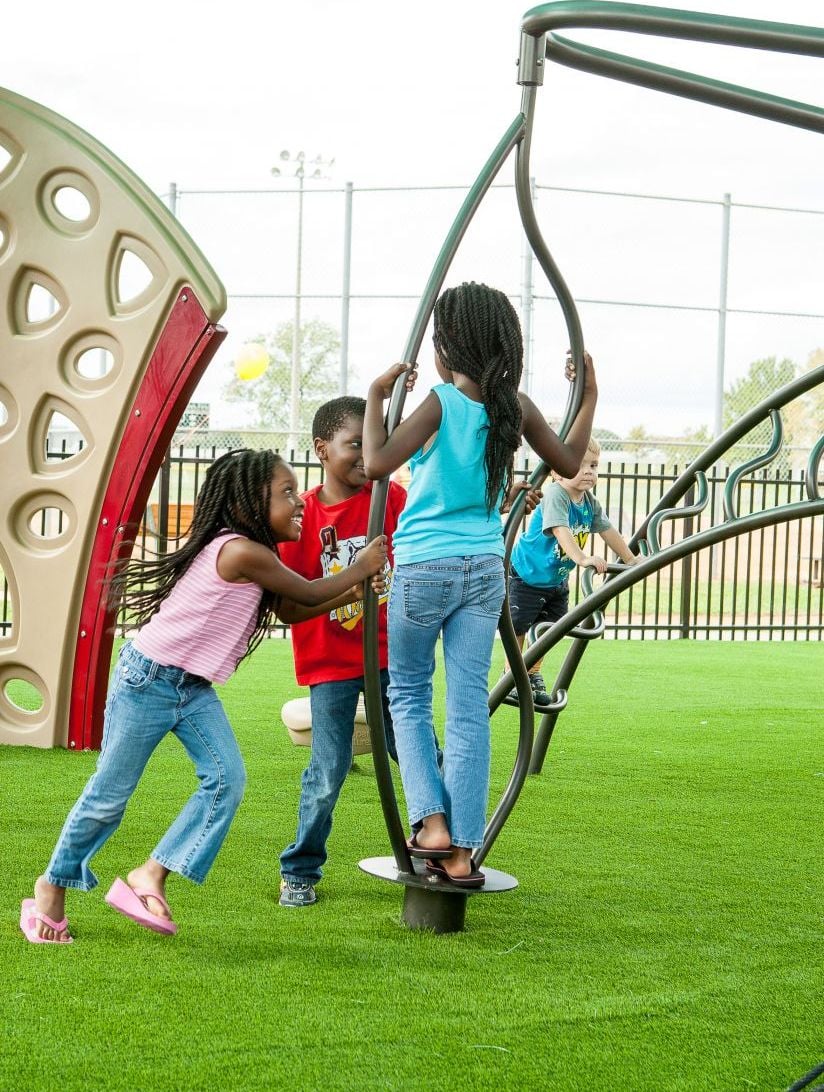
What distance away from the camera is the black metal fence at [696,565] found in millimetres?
13969

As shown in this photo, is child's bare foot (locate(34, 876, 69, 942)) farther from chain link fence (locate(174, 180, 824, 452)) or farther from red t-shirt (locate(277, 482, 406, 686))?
chain link fence (locate(174, 180, 824, 452))

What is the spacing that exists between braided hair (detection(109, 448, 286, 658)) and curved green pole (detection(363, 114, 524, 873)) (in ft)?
0.99

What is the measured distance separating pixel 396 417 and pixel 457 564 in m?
0.41

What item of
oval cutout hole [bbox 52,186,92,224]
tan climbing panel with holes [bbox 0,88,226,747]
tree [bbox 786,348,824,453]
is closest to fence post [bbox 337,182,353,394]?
tree [bbox 786,348,824,453]

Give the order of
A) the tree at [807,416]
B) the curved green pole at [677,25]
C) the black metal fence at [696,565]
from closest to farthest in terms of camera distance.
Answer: the curved green pole at [677,25] → the black metal fence at [696,565] → the tree at [807,416]

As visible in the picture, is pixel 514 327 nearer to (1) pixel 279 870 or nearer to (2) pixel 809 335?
(1) pixel 279 870

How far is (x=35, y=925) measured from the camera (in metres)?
3.28

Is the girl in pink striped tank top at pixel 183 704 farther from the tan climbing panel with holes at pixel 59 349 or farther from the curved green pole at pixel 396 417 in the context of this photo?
the tan climbing panel with holes at pixel 59 349

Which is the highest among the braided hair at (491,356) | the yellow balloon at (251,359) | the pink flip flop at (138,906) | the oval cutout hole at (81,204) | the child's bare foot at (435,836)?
the yellow balloon at (251,359)

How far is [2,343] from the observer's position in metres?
6.38

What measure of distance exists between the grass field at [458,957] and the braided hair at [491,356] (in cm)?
119

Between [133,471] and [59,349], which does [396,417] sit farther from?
[59,349]

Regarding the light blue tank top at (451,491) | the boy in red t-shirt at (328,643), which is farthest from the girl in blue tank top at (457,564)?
the boy in red t-shirt at (328,643)

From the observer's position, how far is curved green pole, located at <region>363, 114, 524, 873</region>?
3.18 meters
